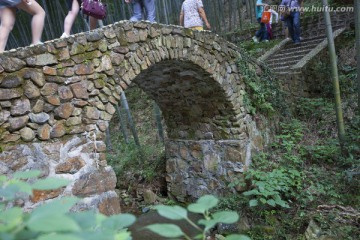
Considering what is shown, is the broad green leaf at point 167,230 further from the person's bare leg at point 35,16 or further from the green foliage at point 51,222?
the person's bare leg at point 35,16

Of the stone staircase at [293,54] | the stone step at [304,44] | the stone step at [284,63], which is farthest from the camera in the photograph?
the stone step at [304,44]

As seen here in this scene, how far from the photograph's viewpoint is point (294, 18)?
701 centimetres

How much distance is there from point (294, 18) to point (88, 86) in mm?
5753

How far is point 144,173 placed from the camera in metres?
6.07

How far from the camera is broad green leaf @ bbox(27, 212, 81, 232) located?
0.49 m

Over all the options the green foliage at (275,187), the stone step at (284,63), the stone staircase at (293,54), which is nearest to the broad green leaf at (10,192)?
the green foliage at (275,187)

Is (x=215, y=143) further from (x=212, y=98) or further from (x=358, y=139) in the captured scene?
(x=358, y=139)

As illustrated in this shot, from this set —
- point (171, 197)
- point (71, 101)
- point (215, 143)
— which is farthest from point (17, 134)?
point (171, 197)

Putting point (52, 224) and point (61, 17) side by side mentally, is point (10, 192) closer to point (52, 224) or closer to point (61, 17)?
point (52, 224)

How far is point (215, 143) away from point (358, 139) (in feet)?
7.08

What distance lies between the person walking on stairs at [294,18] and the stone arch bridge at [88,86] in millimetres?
2968

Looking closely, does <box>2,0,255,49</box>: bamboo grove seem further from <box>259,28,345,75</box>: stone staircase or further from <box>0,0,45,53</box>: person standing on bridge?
<box>0,0,45,53</box>: person standing on bridge

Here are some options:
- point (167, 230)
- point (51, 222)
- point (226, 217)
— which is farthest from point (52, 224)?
point (226, 217)

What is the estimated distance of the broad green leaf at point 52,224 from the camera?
0.49 meters
